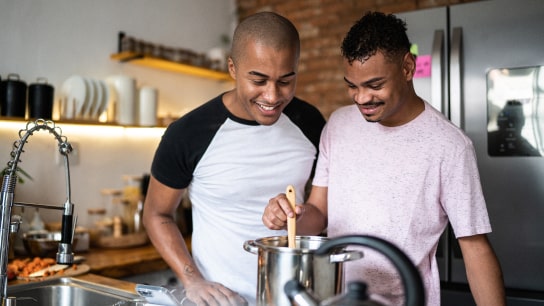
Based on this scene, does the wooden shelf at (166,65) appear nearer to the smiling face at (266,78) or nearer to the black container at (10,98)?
the black container at (10,98)

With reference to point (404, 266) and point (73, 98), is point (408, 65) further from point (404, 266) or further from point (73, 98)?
point (73, 98)

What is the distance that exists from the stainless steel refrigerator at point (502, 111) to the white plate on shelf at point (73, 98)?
175 centimetres

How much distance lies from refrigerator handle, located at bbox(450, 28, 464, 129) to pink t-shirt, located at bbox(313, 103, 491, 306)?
0.80 m

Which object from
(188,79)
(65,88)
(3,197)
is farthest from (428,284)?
(188,79)

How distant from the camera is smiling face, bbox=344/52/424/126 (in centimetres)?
114

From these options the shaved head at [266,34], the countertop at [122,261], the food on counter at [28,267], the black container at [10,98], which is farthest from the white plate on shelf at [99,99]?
the shaved head at [266,34]

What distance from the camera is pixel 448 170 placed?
3.76ft

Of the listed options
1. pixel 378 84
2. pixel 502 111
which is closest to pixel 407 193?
pixel 378 84

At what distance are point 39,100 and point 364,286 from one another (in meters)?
2.33

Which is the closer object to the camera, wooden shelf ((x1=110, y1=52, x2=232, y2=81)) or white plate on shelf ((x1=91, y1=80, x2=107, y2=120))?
white plate on shelf ((x1=91, y1=80, x2=107, y2=120))

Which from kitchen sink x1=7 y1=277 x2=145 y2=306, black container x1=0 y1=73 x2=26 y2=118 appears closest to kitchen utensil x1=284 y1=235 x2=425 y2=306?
kitchen sink x1=7 y1=277 x2=145 y2=306

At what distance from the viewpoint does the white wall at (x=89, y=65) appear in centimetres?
261

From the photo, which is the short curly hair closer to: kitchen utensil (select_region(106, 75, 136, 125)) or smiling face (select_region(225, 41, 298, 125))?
smiling face (select_region(225, 41, 298, 125))

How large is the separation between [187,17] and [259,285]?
296 centimetres
